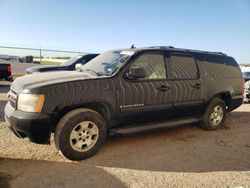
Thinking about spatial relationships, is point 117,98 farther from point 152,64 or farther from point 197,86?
point 197,86

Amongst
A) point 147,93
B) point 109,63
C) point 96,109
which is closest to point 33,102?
point 96,109

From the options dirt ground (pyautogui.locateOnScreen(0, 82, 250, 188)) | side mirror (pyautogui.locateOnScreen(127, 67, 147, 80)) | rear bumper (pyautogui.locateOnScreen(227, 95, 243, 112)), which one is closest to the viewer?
dirt ground (pyautogui.locateOnScreen(0, 82, 250, 188))

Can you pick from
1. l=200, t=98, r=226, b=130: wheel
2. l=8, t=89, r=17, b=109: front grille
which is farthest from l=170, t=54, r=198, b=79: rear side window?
l=8, t=89, r=17, b=109: front grille

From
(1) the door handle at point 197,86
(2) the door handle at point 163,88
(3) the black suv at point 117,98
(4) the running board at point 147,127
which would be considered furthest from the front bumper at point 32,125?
(1) the door handle at point 197,86

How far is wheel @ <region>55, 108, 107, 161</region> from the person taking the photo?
12.3 feet

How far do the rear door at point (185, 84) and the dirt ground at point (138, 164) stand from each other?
637mm

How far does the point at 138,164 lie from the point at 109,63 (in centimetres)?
196

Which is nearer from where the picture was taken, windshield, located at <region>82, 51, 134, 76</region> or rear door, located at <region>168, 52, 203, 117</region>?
windshield, located at <region>82, 51, 134, 76</region>

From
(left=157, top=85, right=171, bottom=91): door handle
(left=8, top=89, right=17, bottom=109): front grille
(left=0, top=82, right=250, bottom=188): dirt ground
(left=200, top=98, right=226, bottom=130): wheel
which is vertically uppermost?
(left=157, top=85, right=171, bottom=91): door handle

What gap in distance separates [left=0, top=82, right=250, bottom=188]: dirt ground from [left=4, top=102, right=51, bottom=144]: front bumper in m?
0.43

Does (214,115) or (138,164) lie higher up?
(214,115)

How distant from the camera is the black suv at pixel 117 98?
12.0 feet

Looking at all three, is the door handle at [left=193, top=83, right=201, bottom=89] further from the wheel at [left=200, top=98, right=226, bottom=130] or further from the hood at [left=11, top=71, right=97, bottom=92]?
the hood at [left=11, top=71, right=97, bottom=92]

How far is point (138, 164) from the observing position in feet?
12.6
